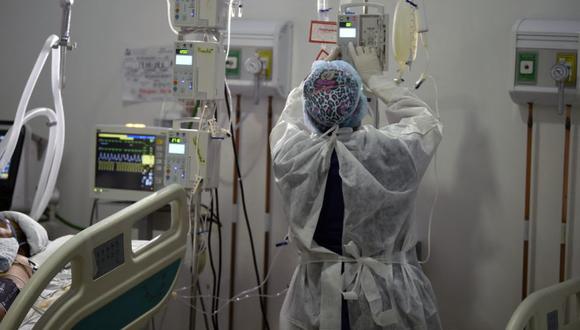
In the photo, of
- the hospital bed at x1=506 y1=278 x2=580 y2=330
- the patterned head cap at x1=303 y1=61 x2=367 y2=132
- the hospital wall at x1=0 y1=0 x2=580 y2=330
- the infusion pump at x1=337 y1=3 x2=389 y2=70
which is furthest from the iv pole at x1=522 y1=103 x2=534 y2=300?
the hospital bed at x1=506 y1=278 x2=580 y2=330

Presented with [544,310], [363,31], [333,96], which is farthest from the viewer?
[363,31]

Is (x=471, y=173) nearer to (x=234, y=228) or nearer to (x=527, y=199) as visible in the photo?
(x=527, y=199)

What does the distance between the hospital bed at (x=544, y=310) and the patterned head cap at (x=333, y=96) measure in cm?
92

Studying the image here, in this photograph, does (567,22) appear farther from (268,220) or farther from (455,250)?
(268,220)

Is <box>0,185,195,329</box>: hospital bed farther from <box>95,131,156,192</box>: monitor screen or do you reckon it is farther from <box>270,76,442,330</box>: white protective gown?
<box>95,131,156,192</box>: monitor screen

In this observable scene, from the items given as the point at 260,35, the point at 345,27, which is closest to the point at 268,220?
the point at 260,35

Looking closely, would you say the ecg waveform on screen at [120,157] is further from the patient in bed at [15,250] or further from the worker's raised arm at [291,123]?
the worker's raised arm at [291,123]

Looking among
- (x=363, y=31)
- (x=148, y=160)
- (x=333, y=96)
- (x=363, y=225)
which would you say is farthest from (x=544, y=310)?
(x=148, y=160)

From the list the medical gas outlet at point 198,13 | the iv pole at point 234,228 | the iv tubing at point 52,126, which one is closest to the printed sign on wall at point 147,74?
the iv pole at point 234,228

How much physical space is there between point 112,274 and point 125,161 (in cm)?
154

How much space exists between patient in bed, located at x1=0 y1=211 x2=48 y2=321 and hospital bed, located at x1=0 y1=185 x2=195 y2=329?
337 millimetres

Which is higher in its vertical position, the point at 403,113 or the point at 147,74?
the point at 147,74

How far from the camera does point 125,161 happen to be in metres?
3.73

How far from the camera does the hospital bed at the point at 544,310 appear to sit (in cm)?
189
